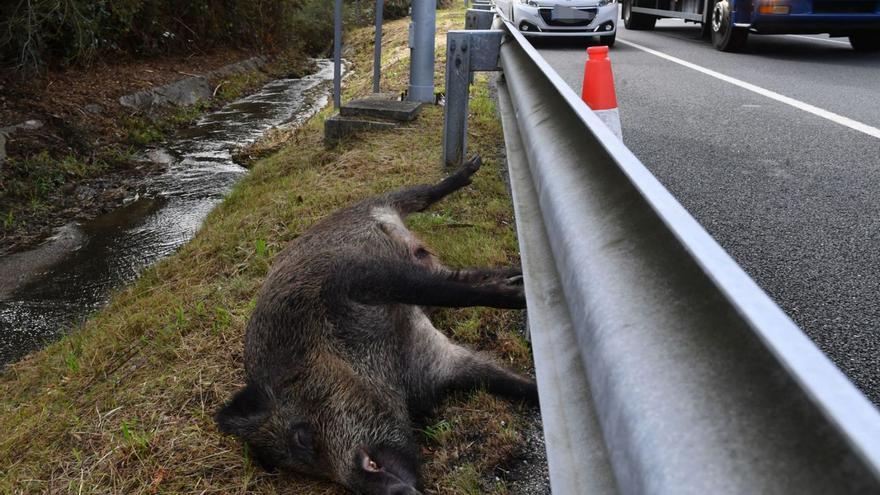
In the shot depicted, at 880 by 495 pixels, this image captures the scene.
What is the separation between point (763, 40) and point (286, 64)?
10225mm

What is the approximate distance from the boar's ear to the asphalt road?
6.93 ft

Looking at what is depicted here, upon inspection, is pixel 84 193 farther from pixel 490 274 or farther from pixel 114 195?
pixel 490 274

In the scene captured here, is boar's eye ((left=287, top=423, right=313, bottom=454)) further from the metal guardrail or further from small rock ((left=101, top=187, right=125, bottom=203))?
small rock ((left=101, top=187, right=125, bottom=203))

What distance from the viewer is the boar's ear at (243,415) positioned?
282 centimetres

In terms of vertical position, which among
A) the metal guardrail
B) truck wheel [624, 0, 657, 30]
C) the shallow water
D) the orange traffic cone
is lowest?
the shallow water

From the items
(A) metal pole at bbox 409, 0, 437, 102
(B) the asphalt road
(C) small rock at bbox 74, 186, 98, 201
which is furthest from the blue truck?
(C) small rock at bbox 74, 186, 98, 201

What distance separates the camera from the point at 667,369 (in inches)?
Answer: 36.9

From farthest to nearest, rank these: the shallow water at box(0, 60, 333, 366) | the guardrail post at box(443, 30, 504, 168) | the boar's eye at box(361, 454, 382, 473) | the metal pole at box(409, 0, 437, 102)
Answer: the metal pole at box(409, 0, 437, 102)
the shallow water at box(0, 60, 333, 366)
the guardrail post at box(443, 30, 504, 168)
the boar's eye at box(361, 454, 382, 473)

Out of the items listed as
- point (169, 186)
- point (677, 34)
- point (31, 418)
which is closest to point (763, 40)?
point (677, 34)

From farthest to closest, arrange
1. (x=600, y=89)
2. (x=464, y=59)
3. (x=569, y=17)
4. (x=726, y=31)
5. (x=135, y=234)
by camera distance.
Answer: (x=569, y=17), (x=726, y=31), (x=135, y=234), (x=464, y=59), (x=600, y=89)

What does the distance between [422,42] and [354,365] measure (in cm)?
496

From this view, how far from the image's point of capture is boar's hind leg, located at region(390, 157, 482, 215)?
471 centimetres

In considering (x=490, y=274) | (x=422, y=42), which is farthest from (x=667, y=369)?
(x=422, y=42)

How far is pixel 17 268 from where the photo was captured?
6.61 m
